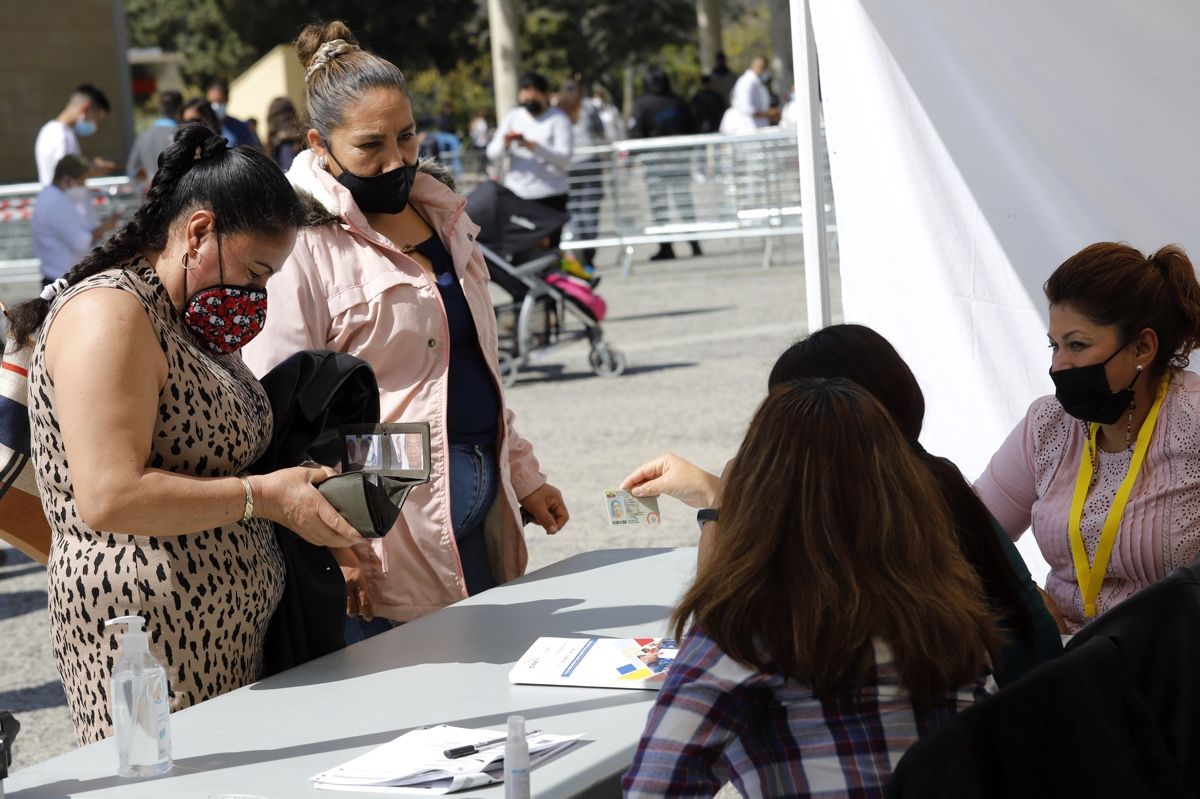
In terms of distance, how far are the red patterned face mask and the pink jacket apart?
0.43 meters

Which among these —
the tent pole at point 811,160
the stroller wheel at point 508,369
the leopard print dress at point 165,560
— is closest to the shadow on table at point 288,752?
the leopard print dress at point 165,560

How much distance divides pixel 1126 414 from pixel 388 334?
159cm

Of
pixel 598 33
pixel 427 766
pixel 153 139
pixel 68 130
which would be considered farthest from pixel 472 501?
pixel 598 33

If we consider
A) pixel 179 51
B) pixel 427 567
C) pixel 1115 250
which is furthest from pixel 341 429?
pixel 179 51

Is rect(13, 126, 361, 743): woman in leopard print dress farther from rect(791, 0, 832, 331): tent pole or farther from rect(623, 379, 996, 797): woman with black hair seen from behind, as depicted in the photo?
rect(791, 0, 832, 331): tent pole

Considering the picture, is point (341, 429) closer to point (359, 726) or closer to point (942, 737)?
point (359, 726)

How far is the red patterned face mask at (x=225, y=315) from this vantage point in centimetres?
249

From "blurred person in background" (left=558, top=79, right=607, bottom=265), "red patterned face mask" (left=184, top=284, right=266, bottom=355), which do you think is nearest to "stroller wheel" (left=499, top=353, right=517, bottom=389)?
"blurred person in background" (left=558, top=79, right=607, bottom=265)

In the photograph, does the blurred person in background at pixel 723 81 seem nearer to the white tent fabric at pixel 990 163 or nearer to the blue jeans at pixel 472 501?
the white tent fabric at pixel 990 163

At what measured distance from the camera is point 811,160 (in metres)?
4.00

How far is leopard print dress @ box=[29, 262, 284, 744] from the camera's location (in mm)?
2383

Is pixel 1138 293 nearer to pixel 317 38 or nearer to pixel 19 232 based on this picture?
pixel 317 38

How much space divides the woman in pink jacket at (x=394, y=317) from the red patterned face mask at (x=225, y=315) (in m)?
0.43

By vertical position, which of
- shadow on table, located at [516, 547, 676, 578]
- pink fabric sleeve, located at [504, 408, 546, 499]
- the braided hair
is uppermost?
the braided hair
